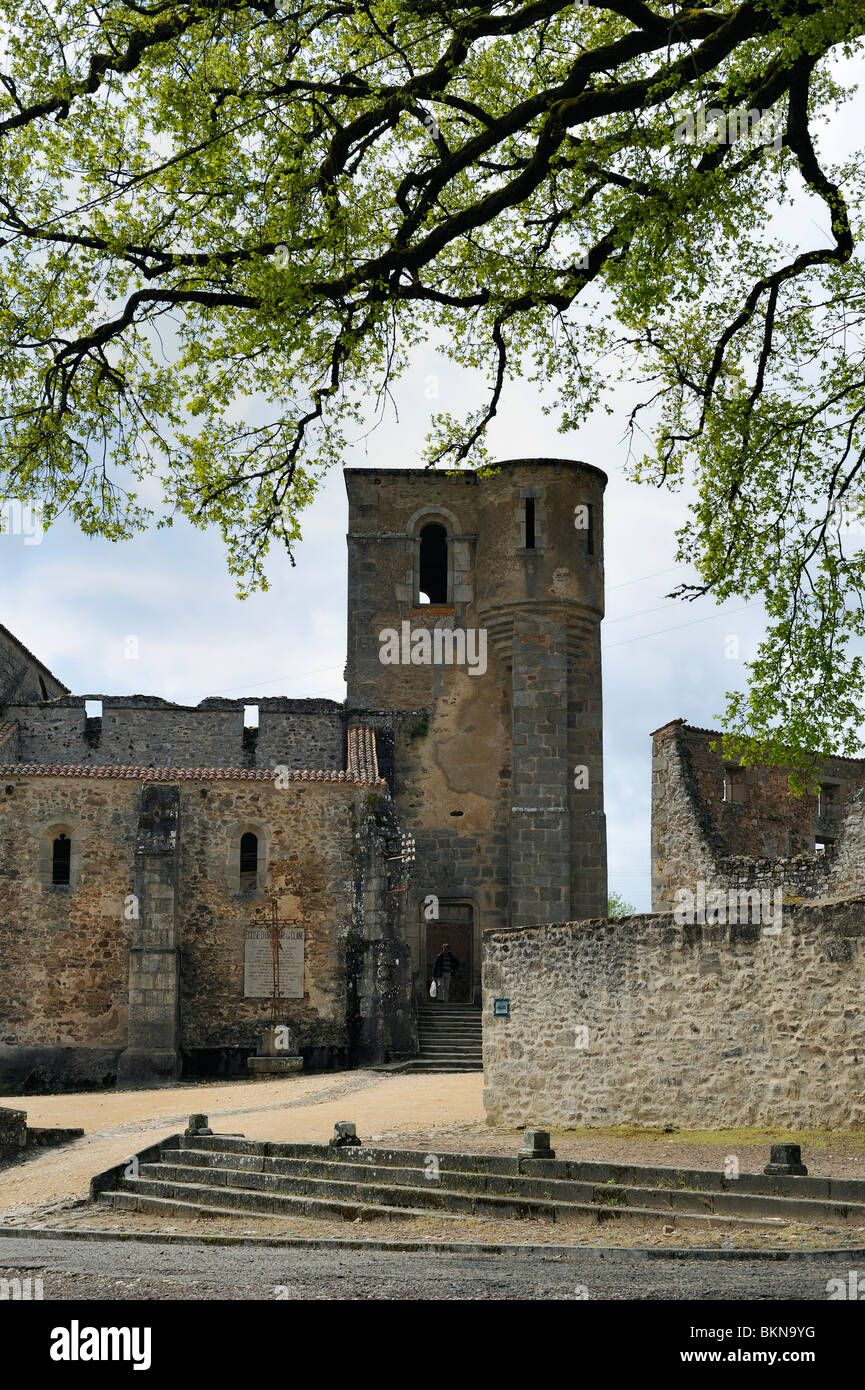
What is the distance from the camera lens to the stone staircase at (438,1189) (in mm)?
10680

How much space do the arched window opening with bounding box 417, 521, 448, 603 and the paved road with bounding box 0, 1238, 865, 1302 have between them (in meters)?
27.0

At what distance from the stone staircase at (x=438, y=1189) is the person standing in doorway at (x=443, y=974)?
1699cm

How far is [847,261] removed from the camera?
41.6 ft

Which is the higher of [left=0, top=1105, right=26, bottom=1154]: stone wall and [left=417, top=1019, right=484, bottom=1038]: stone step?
[left=417, top=1019, right=484, bottom=1038]: stone step

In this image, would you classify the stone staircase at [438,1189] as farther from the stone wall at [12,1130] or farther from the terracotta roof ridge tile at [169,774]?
the terracotta roof ridge tile at [169,774]

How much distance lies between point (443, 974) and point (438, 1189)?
19913mm

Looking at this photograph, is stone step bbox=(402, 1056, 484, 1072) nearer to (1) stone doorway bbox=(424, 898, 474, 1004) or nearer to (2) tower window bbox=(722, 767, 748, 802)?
(1) stone doorway bbox=(424, 898, 474, 1004)

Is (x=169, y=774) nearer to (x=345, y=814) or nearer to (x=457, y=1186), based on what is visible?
(x=345, y=814)

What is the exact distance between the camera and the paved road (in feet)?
25.1

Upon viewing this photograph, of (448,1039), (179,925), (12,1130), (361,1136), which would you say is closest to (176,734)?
(179,925)

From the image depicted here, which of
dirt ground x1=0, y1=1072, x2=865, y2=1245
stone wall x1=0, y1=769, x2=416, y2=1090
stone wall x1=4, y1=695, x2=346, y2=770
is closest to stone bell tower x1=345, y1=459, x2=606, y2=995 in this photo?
stone wall x1=4, y1=695, x2=346, y2=770
